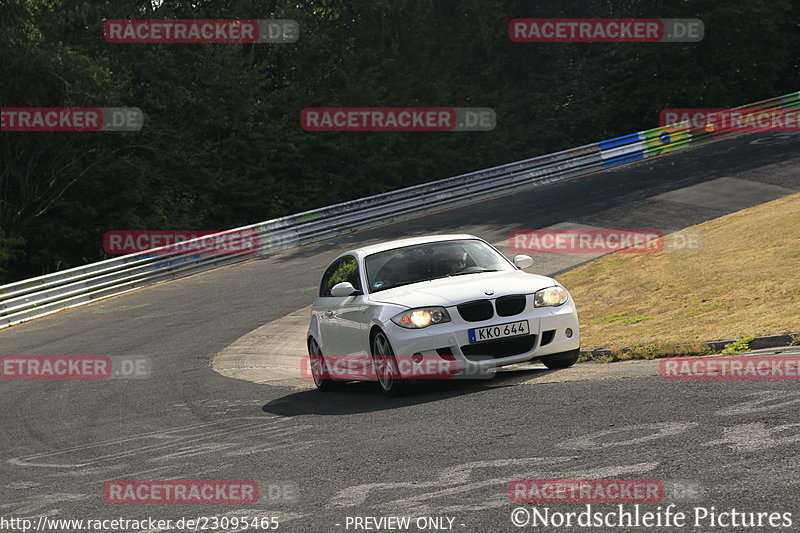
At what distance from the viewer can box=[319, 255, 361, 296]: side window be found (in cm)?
1143

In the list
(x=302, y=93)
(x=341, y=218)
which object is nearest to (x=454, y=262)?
(x=341, y=218)

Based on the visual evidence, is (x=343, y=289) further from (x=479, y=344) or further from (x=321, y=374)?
(x=479, y=344)

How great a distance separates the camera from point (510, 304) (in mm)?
9945

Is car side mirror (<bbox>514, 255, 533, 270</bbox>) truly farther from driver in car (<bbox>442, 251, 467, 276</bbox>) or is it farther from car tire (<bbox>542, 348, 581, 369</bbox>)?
car tire (<bbox>542, 348, 581, 369</bbox>)

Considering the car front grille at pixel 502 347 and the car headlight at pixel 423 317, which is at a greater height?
the car headlight at pixel 423 317

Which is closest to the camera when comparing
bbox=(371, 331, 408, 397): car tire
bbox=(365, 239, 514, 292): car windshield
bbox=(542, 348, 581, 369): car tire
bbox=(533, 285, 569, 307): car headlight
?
bbox=(371, 331, 408, 397): car tire

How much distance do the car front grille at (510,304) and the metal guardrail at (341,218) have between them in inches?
663

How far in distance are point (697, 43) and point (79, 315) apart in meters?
35.3

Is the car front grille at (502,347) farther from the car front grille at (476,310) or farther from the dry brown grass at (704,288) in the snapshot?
the dry brown grass at (704,288)

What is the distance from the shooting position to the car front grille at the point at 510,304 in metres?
9.91

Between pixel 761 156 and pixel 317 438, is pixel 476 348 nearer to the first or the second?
pixel 317 438

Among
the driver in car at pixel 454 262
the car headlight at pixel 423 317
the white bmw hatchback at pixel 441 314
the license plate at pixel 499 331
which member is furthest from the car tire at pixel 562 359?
the driver in car at pixel 454 262

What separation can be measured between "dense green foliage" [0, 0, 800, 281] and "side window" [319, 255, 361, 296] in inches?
1006

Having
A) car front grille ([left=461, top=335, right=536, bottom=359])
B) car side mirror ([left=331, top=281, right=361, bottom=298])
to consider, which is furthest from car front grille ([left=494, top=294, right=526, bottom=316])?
car side mirror ([left=331, top=281, right=361, bottom=298])
